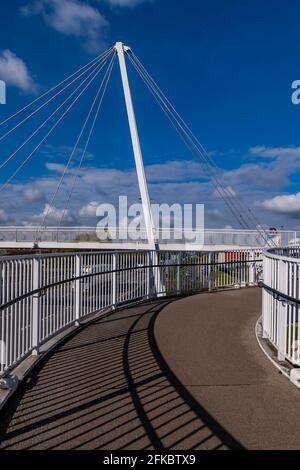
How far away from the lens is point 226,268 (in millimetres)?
15844

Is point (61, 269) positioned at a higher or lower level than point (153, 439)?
higher

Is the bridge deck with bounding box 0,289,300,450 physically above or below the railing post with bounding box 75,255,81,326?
below

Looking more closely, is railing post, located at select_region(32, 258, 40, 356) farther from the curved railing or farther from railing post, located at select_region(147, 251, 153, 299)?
railing post, located at select_region(147, 251, 153, 299)

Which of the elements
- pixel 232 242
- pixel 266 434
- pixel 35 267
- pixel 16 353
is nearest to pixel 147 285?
pixel 35 267

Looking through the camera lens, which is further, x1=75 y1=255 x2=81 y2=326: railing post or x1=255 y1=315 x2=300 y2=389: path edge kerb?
x1=75 y1=255 x2=81 y2=326: railing post

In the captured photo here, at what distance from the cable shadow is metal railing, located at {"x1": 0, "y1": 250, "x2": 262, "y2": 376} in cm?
53

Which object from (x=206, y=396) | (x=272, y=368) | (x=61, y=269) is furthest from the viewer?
(x=61, y=269)

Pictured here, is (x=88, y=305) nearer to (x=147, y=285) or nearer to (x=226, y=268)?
(x=147, y=285)

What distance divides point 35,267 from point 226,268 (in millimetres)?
10488

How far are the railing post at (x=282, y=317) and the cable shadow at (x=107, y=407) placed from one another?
5.43 feet

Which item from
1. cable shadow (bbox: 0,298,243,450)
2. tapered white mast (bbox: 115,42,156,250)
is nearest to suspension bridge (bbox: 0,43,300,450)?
cable shadow (bbox: 0,298,243,450)

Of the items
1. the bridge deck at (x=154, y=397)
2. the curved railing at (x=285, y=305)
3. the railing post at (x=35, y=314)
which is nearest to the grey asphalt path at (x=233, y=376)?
the bridge deck at (x=154, y=397)

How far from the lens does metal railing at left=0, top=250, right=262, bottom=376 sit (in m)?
5.39

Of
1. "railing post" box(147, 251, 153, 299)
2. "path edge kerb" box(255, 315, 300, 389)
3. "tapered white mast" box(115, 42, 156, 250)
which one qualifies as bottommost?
"path edge kerb" box(255, 315, 300, 389)
